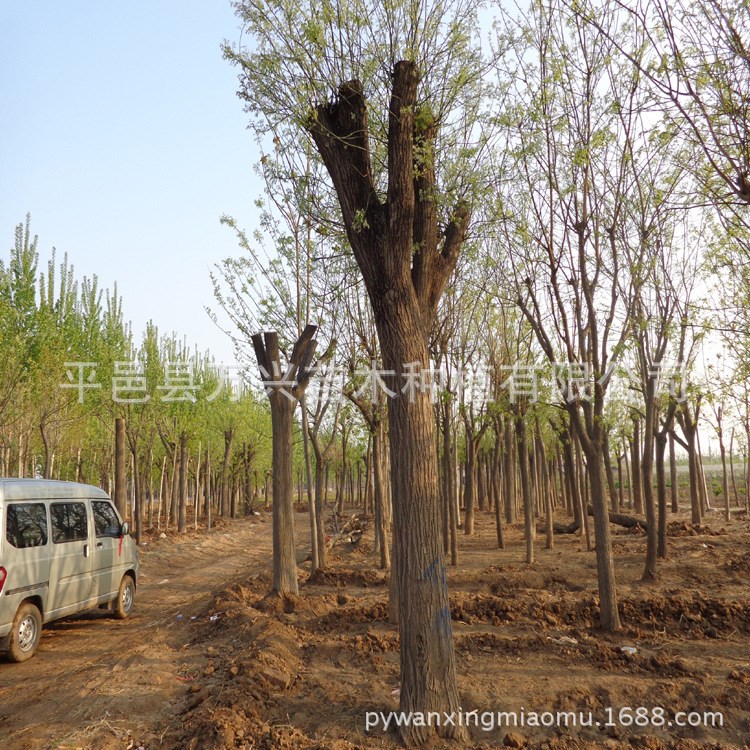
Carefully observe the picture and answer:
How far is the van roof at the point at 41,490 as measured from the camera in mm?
7163

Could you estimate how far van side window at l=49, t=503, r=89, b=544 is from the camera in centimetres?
804

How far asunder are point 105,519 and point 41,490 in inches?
71.4

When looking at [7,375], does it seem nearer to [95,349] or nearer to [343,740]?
[95,349]

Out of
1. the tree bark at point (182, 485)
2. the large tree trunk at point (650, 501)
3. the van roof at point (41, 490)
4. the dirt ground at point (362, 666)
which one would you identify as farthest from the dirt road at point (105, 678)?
the tree bark at point (182, 485)

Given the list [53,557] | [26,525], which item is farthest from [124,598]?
[26,525]

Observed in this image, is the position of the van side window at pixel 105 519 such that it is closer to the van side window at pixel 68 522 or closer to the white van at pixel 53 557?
the white van at pixel 53 557

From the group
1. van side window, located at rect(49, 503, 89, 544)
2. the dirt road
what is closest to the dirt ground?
the dirt road

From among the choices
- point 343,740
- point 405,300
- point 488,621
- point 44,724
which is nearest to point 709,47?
point 405,300

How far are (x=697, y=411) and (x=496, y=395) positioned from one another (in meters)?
6.36

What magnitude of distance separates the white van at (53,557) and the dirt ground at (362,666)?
464 millimetres

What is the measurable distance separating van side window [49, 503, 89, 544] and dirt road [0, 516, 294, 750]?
1.39 m

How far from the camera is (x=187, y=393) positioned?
2369cm

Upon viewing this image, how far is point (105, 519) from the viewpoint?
Answer: 9.49m

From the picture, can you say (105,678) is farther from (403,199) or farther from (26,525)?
(403,199)
